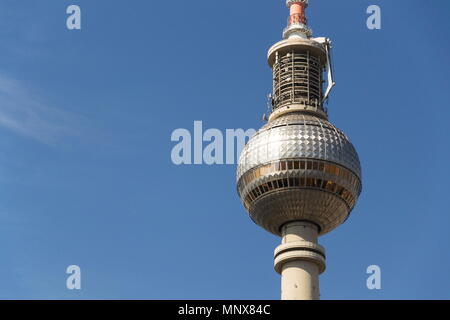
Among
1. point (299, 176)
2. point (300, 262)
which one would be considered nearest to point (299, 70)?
point (299, 176)

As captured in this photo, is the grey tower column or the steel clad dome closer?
the grey tower column

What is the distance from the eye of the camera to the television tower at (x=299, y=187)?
151 meters

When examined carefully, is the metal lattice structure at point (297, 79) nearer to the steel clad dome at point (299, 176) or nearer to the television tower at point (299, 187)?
the television tower at point (299, 187)

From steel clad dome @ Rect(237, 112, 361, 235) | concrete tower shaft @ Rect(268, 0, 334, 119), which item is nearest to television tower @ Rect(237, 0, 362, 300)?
steel clad dome @ Rect(237, 112, 361, 235)

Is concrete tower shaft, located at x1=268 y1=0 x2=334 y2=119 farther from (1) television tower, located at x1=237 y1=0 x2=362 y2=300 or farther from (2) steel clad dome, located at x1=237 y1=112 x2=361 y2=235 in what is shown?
(2) steel clad dome, located at x1=237 y1=112 x2=361 y2=235

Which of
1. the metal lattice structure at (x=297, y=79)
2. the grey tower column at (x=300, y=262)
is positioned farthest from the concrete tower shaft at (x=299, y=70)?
the grey tower column at (x=300, y=262)

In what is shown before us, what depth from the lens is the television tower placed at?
151m

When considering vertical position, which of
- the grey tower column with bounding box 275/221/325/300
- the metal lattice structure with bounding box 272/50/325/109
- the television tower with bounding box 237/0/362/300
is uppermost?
the metal lattice structure with bounding box 272/50/325/109
